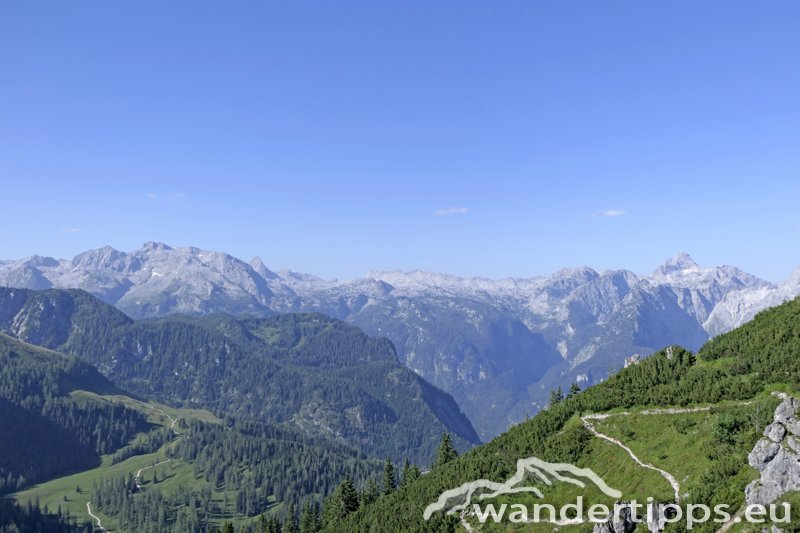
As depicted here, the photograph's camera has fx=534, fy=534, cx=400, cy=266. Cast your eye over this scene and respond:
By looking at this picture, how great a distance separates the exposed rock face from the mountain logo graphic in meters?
24.5

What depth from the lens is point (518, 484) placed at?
3748 inches

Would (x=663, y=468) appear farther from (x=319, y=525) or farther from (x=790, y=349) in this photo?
(x=319, y=525)

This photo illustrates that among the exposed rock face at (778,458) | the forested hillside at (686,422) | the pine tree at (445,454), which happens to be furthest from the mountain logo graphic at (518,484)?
the pine tree at (445,454)

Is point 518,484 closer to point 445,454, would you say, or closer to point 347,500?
point 445,454

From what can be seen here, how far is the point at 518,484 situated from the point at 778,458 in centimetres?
4342

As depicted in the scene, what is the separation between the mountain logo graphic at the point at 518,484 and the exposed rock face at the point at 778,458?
24.5 m

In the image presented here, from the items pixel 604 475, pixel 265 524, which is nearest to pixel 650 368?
pixel 604 475

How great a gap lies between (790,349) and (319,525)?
12448cm

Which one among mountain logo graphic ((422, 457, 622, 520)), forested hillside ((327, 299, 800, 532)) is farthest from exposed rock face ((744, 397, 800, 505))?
mountain logo graphic ((422, 457, 622, 520))

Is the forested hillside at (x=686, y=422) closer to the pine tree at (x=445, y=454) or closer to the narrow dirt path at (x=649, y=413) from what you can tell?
the narrow dirt path at (x=649, y=413)

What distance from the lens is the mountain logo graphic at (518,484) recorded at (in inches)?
3460

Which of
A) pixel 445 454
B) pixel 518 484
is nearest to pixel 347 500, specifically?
pixel 445 454

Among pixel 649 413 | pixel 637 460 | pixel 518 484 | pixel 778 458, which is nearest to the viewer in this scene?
pixel 778 458

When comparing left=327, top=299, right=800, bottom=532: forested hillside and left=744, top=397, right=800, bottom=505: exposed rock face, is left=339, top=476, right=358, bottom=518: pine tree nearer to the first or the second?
left=327, top=299, right=800, bottom=532: forested hillside
